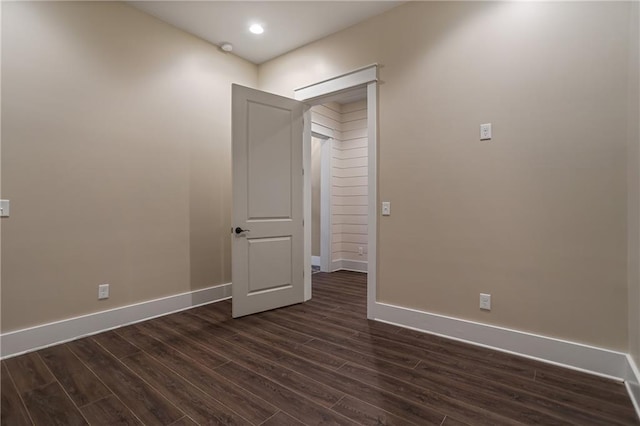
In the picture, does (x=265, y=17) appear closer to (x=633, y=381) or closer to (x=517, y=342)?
(x=517, y=342)

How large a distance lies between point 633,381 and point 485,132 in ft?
5.95

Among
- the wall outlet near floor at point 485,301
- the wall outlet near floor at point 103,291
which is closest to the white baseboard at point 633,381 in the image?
the wall outlet near floor at point 485,301

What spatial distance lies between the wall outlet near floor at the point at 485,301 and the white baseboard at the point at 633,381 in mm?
802

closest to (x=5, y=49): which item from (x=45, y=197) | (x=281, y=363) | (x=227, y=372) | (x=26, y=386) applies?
(x=45, y=197)

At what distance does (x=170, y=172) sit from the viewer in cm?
326

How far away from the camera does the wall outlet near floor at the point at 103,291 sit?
109 inches

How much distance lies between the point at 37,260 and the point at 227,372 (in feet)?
5.82

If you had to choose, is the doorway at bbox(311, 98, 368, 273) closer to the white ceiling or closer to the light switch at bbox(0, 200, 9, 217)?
the white ceiling

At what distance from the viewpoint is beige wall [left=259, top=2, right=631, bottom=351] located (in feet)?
6.64

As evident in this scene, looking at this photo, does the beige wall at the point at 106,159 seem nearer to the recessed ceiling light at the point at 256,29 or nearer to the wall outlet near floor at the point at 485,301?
the recessed ceiling light at the point at 256,29

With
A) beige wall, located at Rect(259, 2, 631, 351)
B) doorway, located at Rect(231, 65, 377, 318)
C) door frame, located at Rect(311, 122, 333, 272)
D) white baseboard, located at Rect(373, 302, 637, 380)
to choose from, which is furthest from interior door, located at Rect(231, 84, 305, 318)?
door frame, located at Rect(311, 122, 333, 272)

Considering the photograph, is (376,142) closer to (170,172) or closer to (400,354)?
(400,354)

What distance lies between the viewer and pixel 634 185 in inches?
71.7

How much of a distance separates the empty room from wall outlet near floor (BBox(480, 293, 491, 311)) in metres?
0.04
